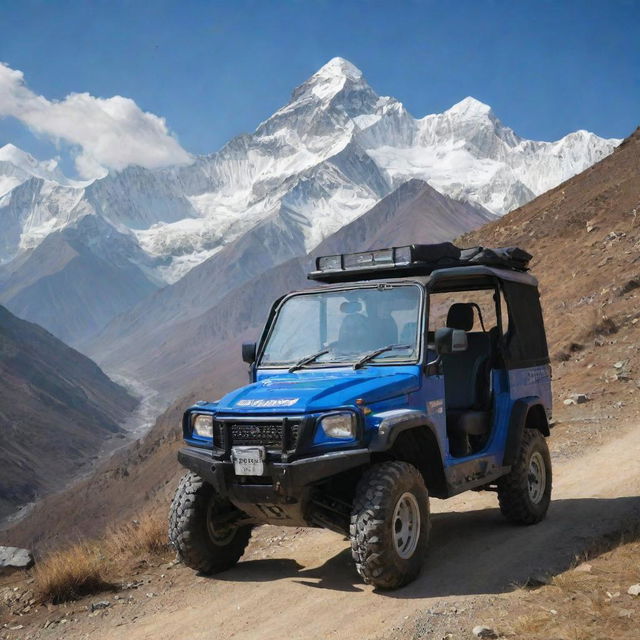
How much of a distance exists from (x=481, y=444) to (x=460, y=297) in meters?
23.7

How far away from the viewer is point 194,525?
684 cm

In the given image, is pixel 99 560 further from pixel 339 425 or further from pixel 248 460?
pixel 339 425

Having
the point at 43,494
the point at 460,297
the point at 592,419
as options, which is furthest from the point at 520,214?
the point at 43,494

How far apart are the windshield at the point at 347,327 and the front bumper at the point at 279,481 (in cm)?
124

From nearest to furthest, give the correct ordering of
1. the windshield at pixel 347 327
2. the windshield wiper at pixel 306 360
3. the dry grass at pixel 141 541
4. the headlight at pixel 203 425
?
the headlight at pixel 203 425 → the windshield at pixel 347 327 → the windshield wiper at pixel 306 360 → the dry grass at pixel 141 541

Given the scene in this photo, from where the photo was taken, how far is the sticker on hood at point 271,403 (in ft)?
20.1

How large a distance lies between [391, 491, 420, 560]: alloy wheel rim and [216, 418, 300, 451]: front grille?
1001 mm

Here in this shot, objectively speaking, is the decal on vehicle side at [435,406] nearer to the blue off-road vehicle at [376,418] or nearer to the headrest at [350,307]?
the blue off-road vehicle at [376,418]

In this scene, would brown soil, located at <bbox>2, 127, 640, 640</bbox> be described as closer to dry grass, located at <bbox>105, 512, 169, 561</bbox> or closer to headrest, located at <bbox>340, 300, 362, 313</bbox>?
dry grass, located at <bbox>105, 512, 169, 561</bbox>

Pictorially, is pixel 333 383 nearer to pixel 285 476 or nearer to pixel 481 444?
pixel 285 476

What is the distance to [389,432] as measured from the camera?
600 centimetres

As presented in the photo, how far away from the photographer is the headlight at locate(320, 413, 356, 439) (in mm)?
6000

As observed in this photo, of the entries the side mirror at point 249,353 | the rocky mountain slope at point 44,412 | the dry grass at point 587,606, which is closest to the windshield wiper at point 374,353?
the side mirror at point 249,353

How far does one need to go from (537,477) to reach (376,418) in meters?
3.00
